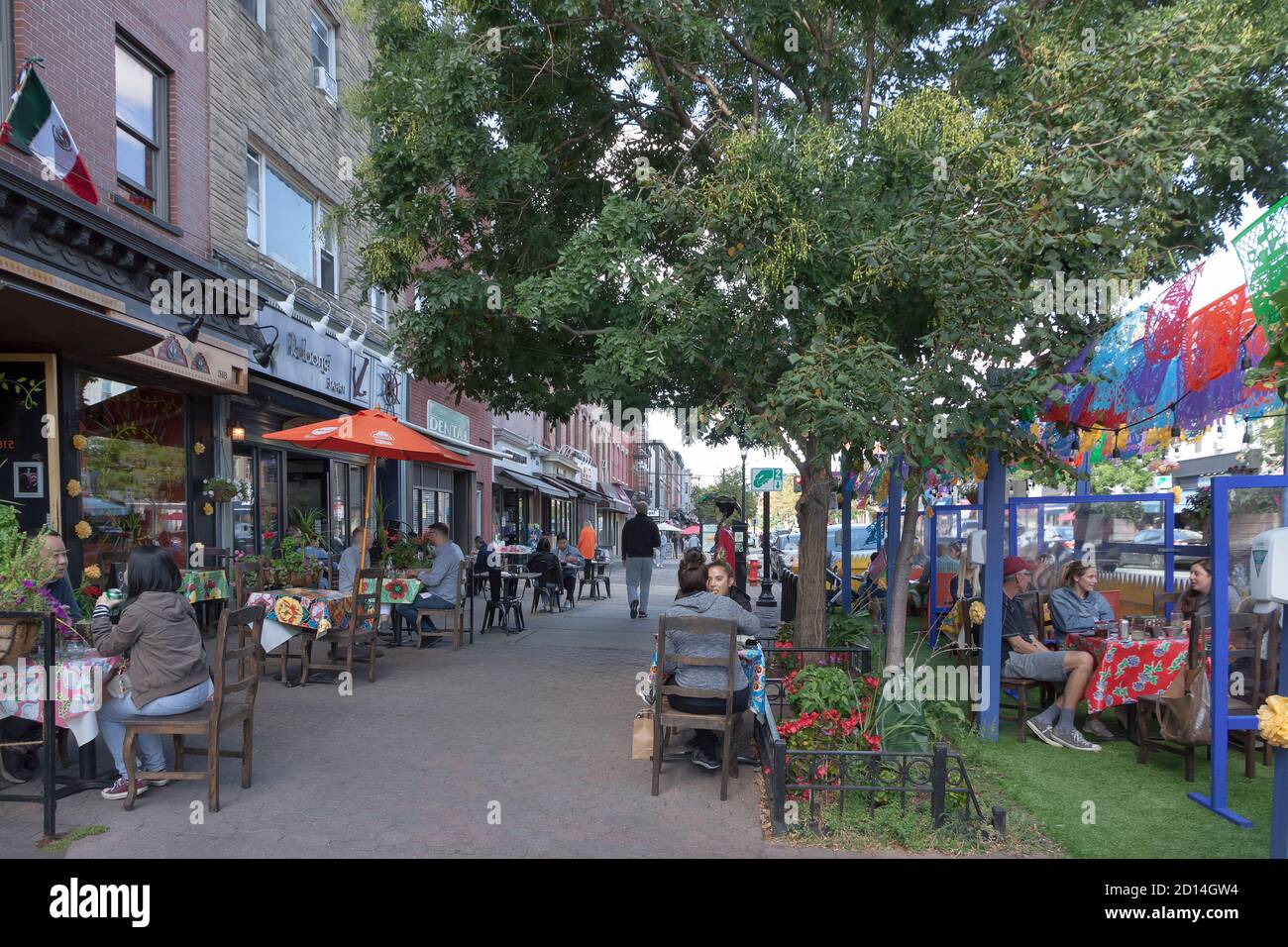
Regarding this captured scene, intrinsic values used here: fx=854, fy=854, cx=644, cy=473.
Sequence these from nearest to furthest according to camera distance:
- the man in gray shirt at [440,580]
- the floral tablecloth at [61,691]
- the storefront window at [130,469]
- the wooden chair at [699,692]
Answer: the floral tablecloth at [61,691] < the wooden chair at [699,692] < the storefront window at [130,469] < the man in gray shirt at [440,580]

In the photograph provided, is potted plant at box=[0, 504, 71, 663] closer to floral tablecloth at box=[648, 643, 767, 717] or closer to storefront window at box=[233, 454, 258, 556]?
floral tablecloth at box=[648, 643, 767, 717]

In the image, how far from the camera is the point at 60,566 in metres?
6.05

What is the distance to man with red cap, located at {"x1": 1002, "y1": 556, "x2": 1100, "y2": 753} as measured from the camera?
6.54 m

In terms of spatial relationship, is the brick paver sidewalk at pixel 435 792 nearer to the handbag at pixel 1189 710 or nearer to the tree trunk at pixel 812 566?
the tree trunk at pixel 812 566

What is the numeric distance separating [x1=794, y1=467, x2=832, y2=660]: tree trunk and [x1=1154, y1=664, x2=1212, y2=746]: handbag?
280 centimetres

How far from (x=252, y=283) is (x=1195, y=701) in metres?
12.5

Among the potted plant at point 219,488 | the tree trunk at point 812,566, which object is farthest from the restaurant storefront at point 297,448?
the tree trunk at point 812,566

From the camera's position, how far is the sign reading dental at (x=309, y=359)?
13344mm

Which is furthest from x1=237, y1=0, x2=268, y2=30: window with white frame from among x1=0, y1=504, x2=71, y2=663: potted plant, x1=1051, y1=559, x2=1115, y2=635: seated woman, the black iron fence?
x1=1051, y1=559, x2=1115, y2=635: seated woman

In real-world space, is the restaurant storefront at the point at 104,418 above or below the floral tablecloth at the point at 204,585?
above

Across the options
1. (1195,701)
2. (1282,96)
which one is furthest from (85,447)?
(1282,96)

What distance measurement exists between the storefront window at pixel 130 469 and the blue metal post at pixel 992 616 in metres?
9.04

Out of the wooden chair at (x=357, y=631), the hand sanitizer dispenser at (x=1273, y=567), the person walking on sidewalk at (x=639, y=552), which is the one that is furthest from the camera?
the person walking on sidewalk at (x=639, y=552)

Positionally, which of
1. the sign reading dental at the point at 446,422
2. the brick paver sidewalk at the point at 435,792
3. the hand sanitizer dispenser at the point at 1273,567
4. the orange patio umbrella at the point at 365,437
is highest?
the sign reading dental at the point at 446,422
